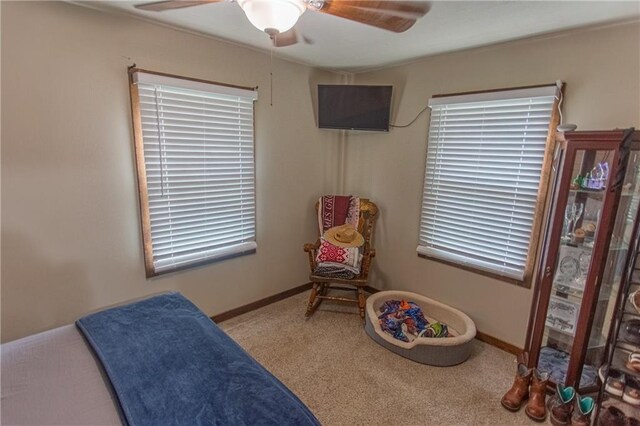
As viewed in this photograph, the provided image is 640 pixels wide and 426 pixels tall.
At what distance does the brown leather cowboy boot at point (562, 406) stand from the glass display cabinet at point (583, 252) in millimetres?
110

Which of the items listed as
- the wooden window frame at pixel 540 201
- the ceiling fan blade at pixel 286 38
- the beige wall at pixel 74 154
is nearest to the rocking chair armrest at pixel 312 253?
the beige wall at pixel 74 154

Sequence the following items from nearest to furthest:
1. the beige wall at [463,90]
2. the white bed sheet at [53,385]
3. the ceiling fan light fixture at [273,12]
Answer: the white bed sheet at [53,385] → the ceiling fan light fixture at [273,12] → the beige wall at [463,90]

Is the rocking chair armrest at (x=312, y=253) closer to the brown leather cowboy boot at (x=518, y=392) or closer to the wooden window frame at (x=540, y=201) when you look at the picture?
the wooden window frame at (x=540, y=201)

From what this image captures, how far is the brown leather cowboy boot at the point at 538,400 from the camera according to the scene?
1.82m

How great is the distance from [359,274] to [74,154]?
2246 millimetres

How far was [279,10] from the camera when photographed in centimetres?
120

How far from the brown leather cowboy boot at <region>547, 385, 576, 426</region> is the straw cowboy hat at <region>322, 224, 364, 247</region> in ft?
5.47

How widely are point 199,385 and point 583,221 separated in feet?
7.12

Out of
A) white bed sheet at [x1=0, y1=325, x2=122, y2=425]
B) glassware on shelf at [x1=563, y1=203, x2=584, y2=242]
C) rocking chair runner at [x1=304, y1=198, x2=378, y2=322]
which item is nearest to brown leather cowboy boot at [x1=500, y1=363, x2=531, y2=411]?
glassware on shelf at [x1=563, y1=203, x2=584, y2=242]

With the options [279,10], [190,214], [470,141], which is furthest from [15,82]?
[470,141]

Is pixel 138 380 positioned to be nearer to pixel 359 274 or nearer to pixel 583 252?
pixel 359 274

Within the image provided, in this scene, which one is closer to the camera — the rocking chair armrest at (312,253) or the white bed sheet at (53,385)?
the white bed sheet at (53,385)

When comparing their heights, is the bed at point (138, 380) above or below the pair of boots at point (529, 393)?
above

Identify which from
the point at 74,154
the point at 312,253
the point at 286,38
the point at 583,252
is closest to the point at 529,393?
the point at 583,252
